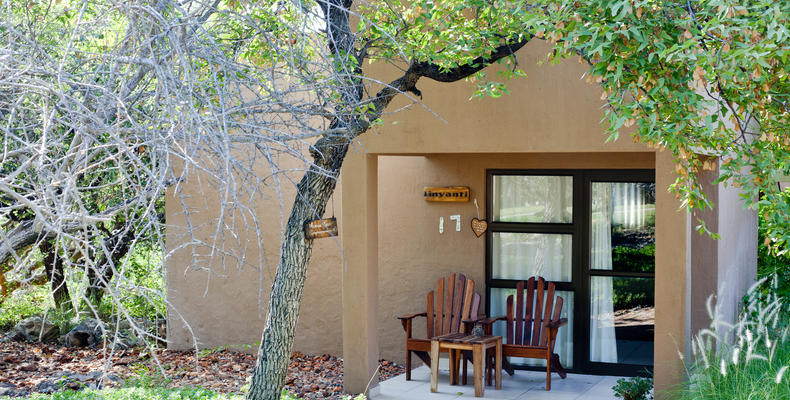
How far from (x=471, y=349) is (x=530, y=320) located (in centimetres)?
102

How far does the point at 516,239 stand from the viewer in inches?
347

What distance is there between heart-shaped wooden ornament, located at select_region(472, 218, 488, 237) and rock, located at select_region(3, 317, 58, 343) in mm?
5795

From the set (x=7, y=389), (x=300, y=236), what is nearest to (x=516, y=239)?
(x=300, y=236)

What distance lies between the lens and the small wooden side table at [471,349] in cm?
743

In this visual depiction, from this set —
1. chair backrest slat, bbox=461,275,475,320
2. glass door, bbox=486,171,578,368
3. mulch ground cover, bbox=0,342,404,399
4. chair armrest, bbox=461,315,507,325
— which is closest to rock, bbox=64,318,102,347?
mulch ground cover, bbox=0,342,404,399

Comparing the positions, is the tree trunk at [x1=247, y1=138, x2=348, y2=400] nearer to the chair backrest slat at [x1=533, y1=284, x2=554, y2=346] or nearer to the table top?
the table top

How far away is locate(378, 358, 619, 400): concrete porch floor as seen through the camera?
7.53 m

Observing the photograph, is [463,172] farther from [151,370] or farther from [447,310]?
[151,370]

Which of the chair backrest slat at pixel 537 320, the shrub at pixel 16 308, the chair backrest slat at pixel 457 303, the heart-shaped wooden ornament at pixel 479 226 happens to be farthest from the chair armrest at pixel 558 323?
the shrub at pixel 16 308

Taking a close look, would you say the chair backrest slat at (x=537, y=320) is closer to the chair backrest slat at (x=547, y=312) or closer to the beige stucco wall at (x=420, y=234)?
the chair backrest slat at (x=547, y=312)

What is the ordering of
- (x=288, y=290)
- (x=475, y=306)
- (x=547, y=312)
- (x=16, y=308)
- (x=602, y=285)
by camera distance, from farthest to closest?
(x=16, y=308) → (x=602, y=285) → (x=475, y=306) → (x=547, y=312) → (x=288, y=290)

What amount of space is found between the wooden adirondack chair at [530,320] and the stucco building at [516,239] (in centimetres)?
41

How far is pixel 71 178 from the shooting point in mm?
2951

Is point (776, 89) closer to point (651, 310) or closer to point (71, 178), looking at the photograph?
point (651, 310)
